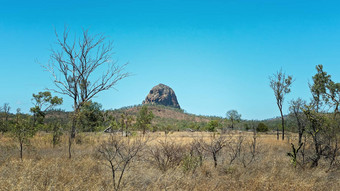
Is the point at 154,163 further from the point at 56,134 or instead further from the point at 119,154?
the point at 56,134

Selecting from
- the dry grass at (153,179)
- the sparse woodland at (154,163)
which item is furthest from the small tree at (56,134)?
the dry grass at (153,179)

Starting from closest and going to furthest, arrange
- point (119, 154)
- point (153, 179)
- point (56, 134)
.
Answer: point (153, 179), point (119, 154), point (56, 134)

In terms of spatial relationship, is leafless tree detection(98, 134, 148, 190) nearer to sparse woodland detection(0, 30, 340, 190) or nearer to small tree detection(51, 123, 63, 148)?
sparse woodland detection(0, 30, 340, 190)

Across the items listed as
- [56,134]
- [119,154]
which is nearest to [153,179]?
[119,154]

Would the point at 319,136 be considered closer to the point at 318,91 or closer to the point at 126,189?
the point at 126,189

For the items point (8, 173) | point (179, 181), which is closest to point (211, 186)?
point (179, 181)

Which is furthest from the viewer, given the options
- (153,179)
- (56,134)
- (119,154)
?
(56,134)

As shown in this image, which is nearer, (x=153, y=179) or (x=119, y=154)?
(x=153, y=179)

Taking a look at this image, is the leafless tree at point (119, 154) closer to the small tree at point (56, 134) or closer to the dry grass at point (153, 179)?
the dry grass at point (153, 179)

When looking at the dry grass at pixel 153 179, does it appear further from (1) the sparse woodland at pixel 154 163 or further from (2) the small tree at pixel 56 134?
(2) the small tree at pixel 56 134

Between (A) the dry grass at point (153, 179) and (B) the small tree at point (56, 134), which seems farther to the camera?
(B) the small tree at point (56, 134)

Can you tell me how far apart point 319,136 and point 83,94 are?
15549 mm

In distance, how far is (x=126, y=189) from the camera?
6941mm

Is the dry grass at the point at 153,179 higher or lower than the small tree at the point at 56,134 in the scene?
lower
